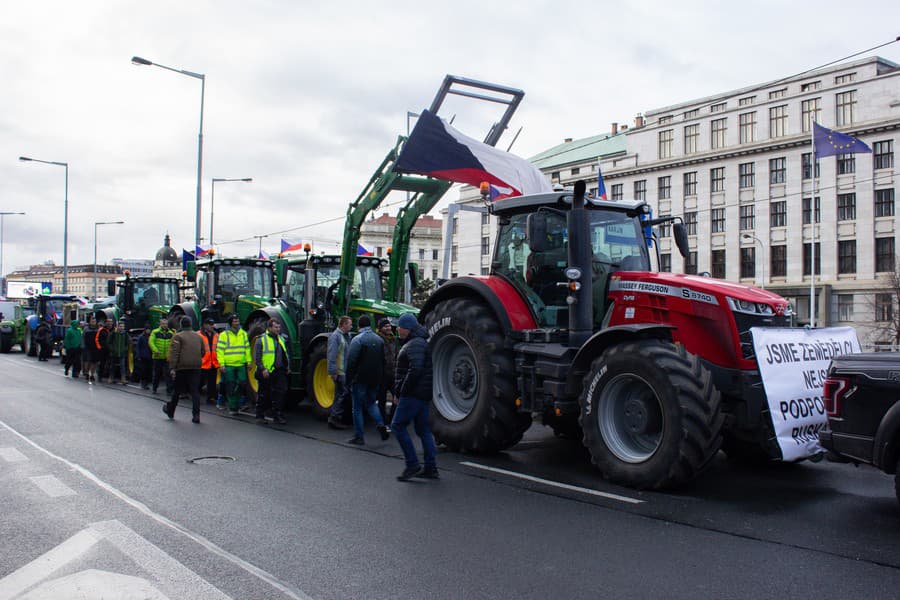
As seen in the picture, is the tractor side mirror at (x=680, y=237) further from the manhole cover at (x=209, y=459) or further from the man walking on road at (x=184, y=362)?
the man walking on road at (x=184, y=362)

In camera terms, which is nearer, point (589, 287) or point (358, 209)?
point (589, 287)

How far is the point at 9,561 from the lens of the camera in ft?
17.6

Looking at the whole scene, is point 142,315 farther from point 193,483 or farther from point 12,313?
point 12,313

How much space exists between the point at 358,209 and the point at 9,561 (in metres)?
8.83

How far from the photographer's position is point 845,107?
5316cm

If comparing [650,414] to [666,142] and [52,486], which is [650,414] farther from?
[666,142]

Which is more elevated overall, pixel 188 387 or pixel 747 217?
pixel 747 217

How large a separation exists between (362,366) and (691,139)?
191 ft

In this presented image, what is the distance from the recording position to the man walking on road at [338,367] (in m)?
11.8

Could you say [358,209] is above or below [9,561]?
above

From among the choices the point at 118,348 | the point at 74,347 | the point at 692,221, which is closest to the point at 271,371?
the point at 118,348

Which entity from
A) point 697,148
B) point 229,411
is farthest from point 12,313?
point 697,148

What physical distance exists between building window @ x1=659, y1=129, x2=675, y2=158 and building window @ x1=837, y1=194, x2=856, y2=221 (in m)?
14.9

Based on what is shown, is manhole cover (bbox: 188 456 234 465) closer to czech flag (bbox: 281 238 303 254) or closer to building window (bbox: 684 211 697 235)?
czech flag (bbox: 281 238 303 254)
